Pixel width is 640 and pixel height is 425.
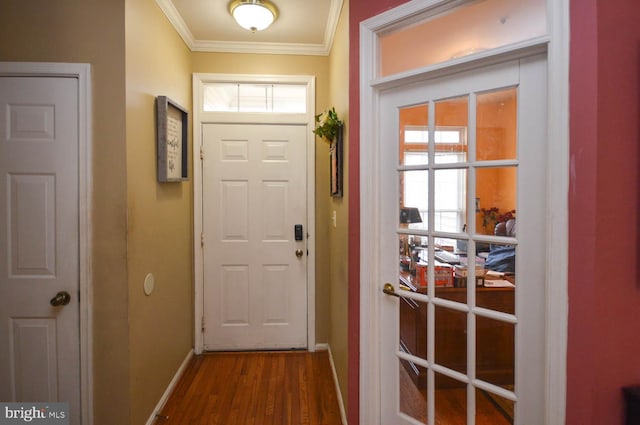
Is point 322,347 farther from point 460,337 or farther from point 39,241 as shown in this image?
point 39,241

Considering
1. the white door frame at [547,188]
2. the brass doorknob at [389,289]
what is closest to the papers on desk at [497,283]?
the white door frame at [547,188]

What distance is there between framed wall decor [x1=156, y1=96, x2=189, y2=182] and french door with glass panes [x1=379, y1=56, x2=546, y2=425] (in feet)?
4.46

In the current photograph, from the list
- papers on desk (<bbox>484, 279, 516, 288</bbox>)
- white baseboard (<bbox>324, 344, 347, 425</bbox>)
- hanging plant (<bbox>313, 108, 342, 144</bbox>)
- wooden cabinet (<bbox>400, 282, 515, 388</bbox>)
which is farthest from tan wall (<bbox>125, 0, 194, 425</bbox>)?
papers on desk (<bbox>484, 279, 516, 288</bbox>)

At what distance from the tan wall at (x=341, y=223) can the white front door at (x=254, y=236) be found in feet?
1.35

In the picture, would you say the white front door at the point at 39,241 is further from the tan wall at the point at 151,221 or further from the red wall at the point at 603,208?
the red wall at the point at 603,208

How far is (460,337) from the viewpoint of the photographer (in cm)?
145

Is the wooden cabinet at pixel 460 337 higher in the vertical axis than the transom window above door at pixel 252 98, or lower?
lower

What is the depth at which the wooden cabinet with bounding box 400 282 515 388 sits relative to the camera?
1.34 meters

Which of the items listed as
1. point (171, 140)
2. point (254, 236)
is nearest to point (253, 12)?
point (171, 140)

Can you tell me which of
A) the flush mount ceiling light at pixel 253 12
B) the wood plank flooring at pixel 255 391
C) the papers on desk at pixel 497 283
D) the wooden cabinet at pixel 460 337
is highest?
the flush mount ceiling light at pixel 253 12

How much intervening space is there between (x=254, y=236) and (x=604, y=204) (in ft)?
7.59

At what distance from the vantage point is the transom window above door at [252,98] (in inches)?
110

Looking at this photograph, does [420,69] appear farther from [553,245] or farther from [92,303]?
[92,303]

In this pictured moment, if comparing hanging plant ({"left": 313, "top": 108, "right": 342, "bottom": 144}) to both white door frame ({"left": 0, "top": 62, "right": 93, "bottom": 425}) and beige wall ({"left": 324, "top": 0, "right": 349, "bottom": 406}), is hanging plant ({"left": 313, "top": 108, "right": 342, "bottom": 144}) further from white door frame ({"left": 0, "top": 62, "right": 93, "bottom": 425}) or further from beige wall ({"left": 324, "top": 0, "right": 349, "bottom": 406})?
white door frame ({"left": 0, "top": 62, "right": 93, "bottom": 425})
